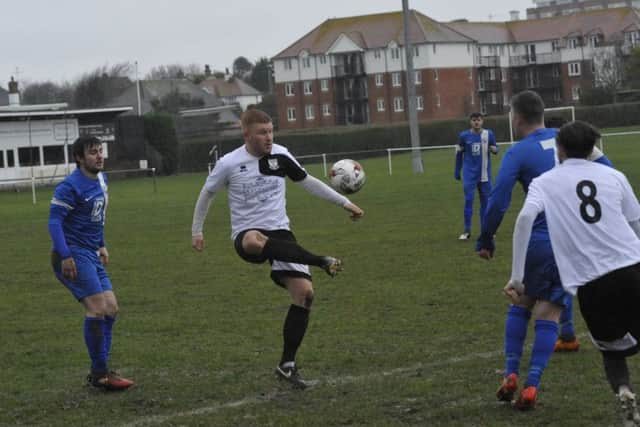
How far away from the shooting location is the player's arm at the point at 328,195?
834 cm

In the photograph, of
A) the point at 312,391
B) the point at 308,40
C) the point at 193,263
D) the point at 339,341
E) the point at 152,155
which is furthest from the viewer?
the point at 308,40

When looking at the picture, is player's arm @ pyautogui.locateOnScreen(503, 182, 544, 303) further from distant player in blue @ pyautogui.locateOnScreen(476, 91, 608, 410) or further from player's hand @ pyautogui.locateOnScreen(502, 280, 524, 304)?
distant player in blue @ pyautogui.locateOnScreen(476, 91, 608, 410)

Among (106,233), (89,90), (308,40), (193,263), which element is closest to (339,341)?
(193,263)

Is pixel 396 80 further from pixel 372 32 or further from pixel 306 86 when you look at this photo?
pixel 306 86

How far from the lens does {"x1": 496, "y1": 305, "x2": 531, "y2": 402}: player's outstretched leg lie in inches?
280

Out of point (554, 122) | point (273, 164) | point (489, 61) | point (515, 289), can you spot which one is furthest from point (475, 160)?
point (489, 61)

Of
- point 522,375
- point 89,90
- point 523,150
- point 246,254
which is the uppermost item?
point 89,90

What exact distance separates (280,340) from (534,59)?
9821cm

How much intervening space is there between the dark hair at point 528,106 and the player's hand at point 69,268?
3.30m

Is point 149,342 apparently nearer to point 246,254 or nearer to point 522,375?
point 246,254

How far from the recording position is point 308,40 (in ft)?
349

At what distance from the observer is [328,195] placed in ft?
27.7

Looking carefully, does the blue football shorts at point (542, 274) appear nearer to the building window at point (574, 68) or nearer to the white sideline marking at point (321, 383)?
the white sideline marking at point (321, 383)

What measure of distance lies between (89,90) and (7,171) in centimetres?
3796
